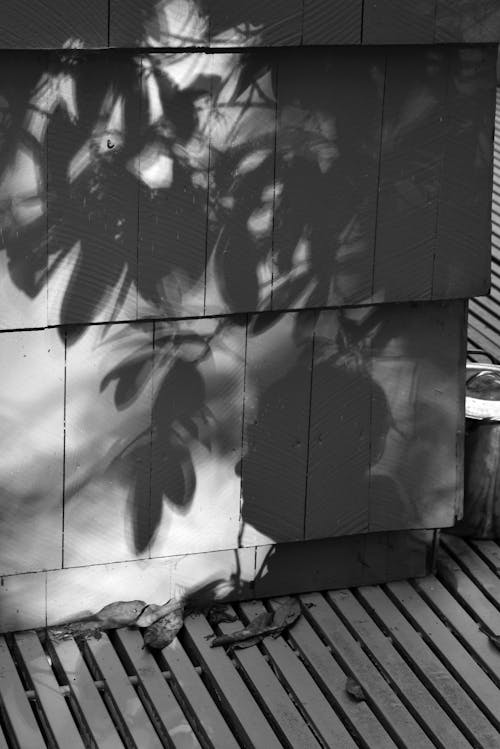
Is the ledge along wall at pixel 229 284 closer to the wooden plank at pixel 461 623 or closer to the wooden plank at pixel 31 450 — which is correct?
the wooden plank at pixel 31 450

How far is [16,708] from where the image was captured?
4.16 m

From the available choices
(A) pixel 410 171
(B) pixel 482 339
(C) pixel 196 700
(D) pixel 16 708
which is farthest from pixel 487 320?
(D) pixel 16 708

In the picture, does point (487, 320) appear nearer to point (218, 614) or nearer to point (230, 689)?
point (218, 614)

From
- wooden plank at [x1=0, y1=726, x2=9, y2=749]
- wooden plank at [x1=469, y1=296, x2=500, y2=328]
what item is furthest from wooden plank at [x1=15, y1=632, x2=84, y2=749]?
wooden plank at [x1=469, y1=296, x2=500, y2=328]

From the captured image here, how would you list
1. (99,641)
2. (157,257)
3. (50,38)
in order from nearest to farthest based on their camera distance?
(50,38), (157,257), (99,641)

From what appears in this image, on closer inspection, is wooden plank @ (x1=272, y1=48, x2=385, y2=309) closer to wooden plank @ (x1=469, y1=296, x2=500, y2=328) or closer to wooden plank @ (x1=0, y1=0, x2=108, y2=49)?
wooden plank @ (x1=0, y1=0, x2=108, y2=49)

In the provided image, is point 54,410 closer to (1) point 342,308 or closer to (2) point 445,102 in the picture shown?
(1) point 342,308

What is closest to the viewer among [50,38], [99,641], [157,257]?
[50,38]

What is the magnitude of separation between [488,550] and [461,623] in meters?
0.50

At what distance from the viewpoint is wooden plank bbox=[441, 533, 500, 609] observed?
4922 mm

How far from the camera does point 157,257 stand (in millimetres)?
4199

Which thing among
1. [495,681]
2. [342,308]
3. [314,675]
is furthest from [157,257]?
[495,681]

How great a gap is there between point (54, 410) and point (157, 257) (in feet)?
1.77

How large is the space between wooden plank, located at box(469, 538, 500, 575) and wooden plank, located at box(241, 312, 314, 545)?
80cm
